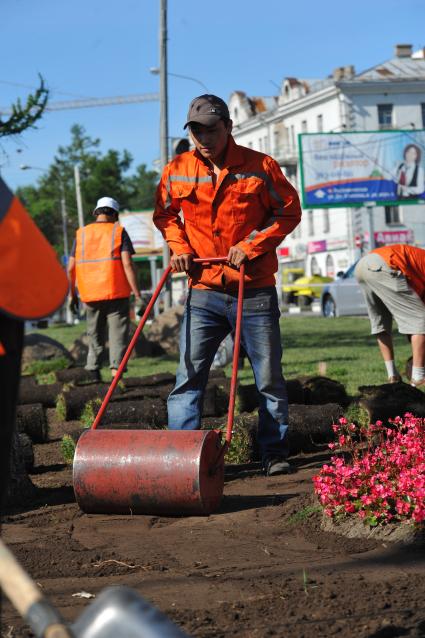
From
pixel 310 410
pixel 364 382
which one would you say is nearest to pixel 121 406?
pixel 310 410

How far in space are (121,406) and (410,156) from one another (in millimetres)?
31481

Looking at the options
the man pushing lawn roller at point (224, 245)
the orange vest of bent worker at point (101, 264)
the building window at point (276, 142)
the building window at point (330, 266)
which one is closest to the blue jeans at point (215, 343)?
the man pushing lawn roller at point (224, 245)

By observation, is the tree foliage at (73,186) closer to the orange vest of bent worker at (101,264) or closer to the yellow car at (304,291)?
the yellow car at (304,291)

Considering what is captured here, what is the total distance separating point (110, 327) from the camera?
11750mm

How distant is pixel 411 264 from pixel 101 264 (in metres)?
3.35

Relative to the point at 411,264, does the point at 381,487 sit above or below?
below

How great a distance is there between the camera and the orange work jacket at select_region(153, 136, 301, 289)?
243 inches

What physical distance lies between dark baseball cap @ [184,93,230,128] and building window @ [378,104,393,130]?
206ft

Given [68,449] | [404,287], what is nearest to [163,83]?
[404,287]

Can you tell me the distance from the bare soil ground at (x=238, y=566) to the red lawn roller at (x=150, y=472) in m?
0.09

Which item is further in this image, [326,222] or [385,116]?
[326,222]

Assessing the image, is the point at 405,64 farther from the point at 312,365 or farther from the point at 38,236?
the point at 38,236

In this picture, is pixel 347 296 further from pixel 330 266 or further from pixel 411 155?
pixel 330 266

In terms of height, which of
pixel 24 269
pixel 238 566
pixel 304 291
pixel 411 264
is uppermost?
pixel 304 291
